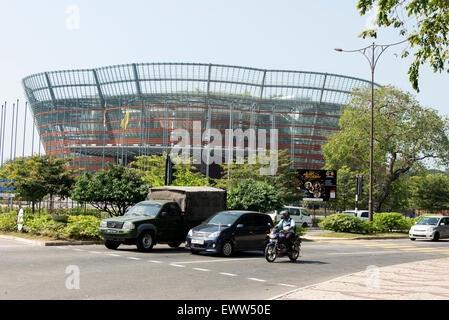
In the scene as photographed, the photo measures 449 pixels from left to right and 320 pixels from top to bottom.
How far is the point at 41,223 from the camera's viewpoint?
66.8 ft

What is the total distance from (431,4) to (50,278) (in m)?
10.8

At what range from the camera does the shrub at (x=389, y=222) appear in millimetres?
35616

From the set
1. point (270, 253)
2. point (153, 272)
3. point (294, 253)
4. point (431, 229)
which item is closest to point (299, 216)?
point (431, 229)

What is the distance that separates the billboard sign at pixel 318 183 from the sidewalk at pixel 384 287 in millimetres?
28846

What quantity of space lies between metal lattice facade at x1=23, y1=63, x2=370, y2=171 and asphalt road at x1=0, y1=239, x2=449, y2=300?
2454 inches

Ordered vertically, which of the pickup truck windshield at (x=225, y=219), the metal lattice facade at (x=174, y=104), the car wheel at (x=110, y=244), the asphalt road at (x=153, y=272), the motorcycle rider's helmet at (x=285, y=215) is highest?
the metal lattice facade at (x=174, y=104)

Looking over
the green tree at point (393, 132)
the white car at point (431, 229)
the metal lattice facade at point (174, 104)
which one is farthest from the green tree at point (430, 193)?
the white car at point (431, 229)

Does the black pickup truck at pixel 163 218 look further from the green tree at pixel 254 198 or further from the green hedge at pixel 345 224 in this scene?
the green hedge at pixel 345 224

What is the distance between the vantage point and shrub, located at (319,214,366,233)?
32.4 m

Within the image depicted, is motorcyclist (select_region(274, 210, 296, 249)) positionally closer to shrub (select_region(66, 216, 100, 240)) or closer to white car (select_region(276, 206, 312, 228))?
shrub (select_region(66, 216, 100, 240))

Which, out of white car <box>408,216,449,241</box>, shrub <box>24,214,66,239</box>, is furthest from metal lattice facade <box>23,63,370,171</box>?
shrub <box>24,214,66,239</box>

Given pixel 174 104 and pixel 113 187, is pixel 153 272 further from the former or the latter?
pixel 174 104
